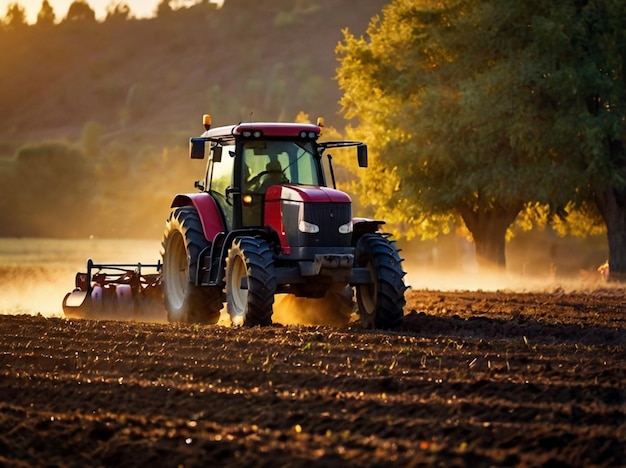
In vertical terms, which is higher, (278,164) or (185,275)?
(278,164)

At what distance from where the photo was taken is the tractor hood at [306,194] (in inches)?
567

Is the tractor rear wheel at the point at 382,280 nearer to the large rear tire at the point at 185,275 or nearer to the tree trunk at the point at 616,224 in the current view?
the large rear tire at the point at 185,275

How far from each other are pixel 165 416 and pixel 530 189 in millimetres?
20062

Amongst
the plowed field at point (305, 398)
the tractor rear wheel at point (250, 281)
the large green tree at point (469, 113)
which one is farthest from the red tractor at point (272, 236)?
the large green tree at point (469, 113)

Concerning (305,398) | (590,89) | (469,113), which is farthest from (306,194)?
(590,89)

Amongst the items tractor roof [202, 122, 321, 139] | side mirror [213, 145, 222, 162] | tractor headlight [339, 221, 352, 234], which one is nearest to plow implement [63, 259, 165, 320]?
side mirror [213, 145, 222, 162]

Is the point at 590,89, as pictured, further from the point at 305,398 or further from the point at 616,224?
the point at 305,398

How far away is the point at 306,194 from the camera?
1441cm

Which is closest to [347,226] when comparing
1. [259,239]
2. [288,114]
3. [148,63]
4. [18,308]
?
[259,239]

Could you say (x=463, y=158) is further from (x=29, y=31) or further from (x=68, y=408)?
(x=29, y=31)

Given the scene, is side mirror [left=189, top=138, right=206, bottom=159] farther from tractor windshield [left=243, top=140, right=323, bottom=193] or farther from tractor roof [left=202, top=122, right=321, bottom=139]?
tractor windshield [left=243, top=140, right=323, bottom=193]

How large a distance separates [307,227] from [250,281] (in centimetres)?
104

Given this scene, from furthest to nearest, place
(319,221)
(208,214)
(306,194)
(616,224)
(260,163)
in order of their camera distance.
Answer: (616,224) < (208,214) < (260,163) < (319,221) < (306,194)

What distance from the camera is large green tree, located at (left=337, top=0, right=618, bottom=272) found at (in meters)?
27.3
